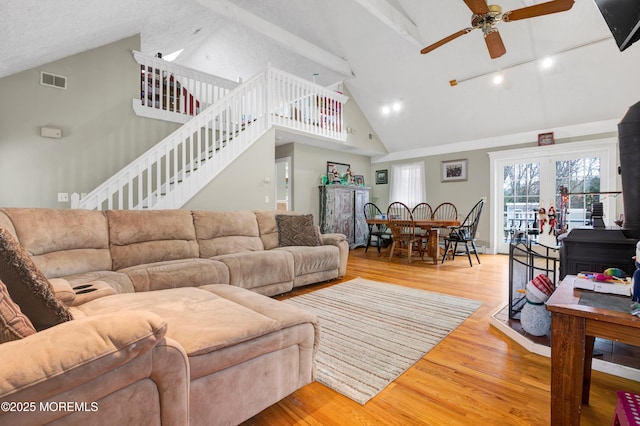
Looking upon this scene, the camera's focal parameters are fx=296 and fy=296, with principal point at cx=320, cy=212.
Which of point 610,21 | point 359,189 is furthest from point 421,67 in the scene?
point 610,21

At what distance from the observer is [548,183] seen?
5348mm

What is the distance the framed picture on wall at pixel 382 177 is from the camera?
759 centimetres

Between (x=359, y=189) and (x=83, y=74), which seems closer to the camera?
(x=83, y=74)

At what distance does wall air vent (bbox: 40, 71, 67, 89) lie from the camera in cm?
371

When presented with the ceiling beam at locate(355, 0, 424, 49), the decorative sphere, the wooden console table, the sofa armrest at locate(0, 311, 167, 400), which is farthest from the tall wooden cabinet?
the sofa armrest at locate(0, 311, 167, 400)

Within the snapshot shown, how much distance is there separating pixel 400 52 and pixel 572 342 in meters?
5.40

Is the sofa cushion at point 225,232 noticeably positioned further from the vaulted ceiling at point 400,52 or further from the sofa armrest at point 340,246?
the vaulted ceiling at point 400,52

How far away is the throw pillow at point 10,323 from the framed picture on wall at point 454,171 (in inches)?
268

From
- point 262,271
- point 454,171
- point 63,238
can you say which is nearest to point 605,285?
point 262,271

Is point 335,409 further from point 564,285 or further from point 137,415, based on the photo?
point 564,285

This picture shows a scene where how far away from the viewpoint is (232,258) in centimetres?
282

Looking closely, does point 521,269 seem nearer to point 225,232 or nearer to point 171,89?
point 225,232

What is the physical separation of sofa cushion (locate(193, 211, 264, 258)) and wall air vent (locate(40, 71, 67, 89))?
2.65 m

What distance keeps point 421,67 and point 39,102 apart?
571cm
